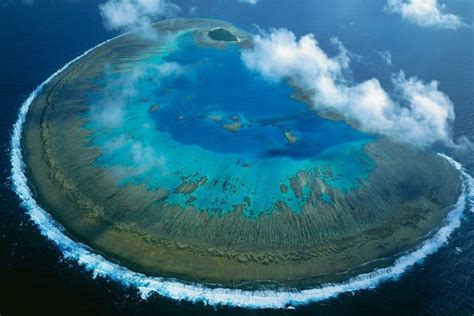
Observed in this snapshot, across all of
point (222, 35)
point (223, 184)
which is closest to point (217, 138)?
point (223, 184)

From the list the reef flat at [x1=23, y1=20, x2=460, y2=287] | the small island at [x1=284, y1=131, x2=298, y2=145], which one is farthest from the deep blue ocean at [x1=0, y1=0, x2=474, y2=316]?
the small island at [x1=284, y1=131, x2=298, y2=145]

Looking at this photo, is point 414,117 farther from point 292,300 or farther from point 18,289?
point 18,289

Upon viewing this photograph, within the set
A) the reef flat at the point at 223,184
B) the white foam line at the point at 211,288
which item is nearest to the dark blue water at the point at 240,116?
the reef flat at the point at 223,184

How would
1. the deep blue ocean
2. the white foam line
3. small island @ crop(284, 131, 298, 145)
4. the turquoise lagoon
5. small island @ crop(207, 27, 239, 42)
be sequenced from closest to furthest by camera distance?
the deep blue ocean < the white foam line < the turquoise lagoon < small island @ crop(284, 131, 298, 145) < small island @ crop(207, 27, 239, 42)

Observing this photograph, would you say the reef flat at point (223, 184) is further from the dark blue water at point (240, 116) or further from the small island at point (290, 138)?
the dark blue water at point (240, 116)

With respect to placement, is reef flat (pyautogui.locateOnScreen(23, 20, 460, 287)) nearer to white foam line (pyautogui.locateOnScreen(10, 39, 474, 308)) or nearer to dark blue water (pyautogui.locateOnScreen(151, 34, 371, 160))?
dark blue water (pyautogui.locateOnScreen(151, 34, 371, 160))

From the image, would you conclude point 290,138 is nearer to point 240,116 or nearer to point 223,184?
point 240,116

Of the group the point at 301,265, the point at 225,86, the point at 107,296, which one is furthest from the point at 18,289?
the point at 225,86
